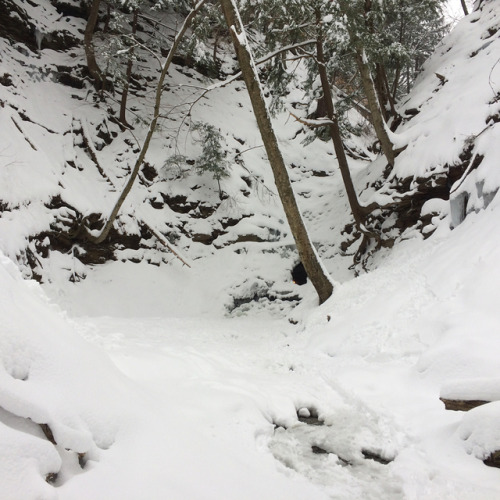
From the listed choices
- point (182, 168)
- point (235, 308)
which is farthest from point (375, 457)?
point (182, 168)

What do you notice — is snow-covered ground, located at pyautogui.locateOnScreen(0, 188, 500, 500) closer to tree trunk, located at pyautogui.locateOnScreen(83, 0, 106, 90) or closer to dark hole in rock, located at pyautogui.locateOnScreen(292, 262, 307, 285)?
dark hole in rock, located at pyautogui.locateOnScreen(292, 262, 307, 285)

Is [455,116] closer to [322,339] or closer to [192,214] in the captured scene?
[322,339]

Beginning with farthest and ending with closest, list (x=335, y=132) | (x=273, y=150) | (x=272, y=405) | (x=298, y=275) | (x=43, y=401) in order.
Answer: (x=298, y=275), (x=335, y=132), (x=273, y=150), (x=272, y=405), (x=43, y=401)

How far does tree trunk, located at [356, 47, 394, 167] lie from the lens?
10141 mm

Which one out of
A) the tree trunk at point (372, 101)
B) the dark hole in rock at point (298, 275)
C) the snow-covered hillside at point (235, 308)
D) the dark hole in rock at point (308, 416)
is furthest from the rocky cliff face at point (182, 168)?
the dark hole in rock at point (308, 416)

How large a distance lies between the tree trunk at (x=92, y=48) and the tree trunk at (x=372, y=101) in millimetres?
9637

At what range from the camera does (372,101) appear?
1047 cm

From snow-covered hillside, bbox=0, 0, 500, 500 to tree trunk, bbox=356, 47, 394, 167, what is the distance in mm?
501

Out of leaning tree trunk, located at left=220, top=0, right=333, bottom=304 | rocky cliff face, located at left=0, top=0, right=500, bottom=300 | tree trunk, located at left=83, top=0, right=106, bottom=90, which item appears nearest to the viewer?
leaning tree trunk, located at left=220, top=0, right=333, bottom=304

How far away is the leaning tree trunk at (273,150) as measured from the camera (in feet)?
27.0

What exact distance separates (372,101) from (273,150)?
13.1 feet

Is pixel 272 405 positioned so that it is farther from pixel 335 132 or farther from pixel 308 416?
pixel 335 132

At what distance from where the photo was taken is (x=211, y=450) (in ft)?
8.93

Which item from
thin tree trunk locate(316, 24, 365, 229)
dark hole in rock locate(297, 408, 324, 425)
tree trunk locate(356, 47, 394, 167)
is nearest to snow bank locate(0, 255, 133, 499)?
dark hole in rock locate(297, 408, 324, 425)
